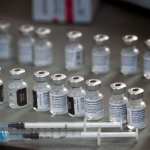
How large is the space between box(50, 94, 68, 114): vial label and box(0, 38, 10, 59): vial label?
0.32m

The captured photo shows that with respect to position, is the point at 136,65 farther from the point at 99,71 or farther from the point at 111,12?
the point at 111,12

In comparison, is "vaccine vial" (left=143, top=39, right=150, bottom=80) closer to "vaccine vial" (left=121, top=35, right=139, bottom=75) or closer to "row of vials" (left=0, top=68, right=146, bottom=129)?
"vaccine vial" (left=121, top=35, right=139, bottom=75)

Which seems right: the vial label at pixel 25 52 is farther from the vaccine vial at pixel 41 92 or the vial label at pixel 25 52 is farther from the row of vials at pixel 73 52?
the vaccine vial at pixel 41 92

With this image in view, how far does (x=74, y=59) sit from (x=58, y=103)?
0.71 feet

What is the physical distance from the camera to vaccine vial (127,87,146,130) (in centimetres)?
134

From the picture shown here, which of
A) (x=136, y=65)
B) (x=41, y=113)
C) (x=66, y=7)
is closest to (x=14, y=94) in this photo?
(x=41, y=113)

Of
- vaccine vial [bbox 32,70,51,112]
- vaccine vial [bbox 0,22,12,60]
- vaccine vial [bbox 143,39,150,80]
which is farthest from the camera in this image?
vaccine vial [bbox 0,22,12,60]

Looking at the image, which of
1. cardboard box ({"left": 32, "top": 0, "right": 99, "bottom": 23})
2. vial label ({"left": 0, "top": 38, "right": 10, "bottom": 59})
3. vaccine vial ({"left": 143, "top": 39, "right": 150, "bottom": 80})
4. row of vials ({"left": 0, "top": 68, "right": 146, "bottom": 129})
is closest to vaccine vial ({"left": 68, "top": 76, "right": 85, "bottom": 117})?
row of vials ({"left": 0, "top": 68, "right": 146, "bottom": 129})

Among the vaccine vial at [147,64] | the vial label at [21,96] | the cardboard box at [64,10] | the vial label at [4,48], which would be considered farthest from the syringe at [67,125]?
the cardboard box at [64,10]

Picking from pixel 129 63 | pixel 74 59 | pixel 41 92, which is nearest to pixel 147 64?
pixel 129 63

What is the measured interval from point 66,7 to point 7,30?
0.21 m

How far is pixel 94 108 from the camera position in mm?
1379

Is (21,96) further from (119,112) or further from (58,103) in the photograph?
(119,112)

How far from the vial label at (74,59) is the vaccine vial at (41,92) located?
17 cm
